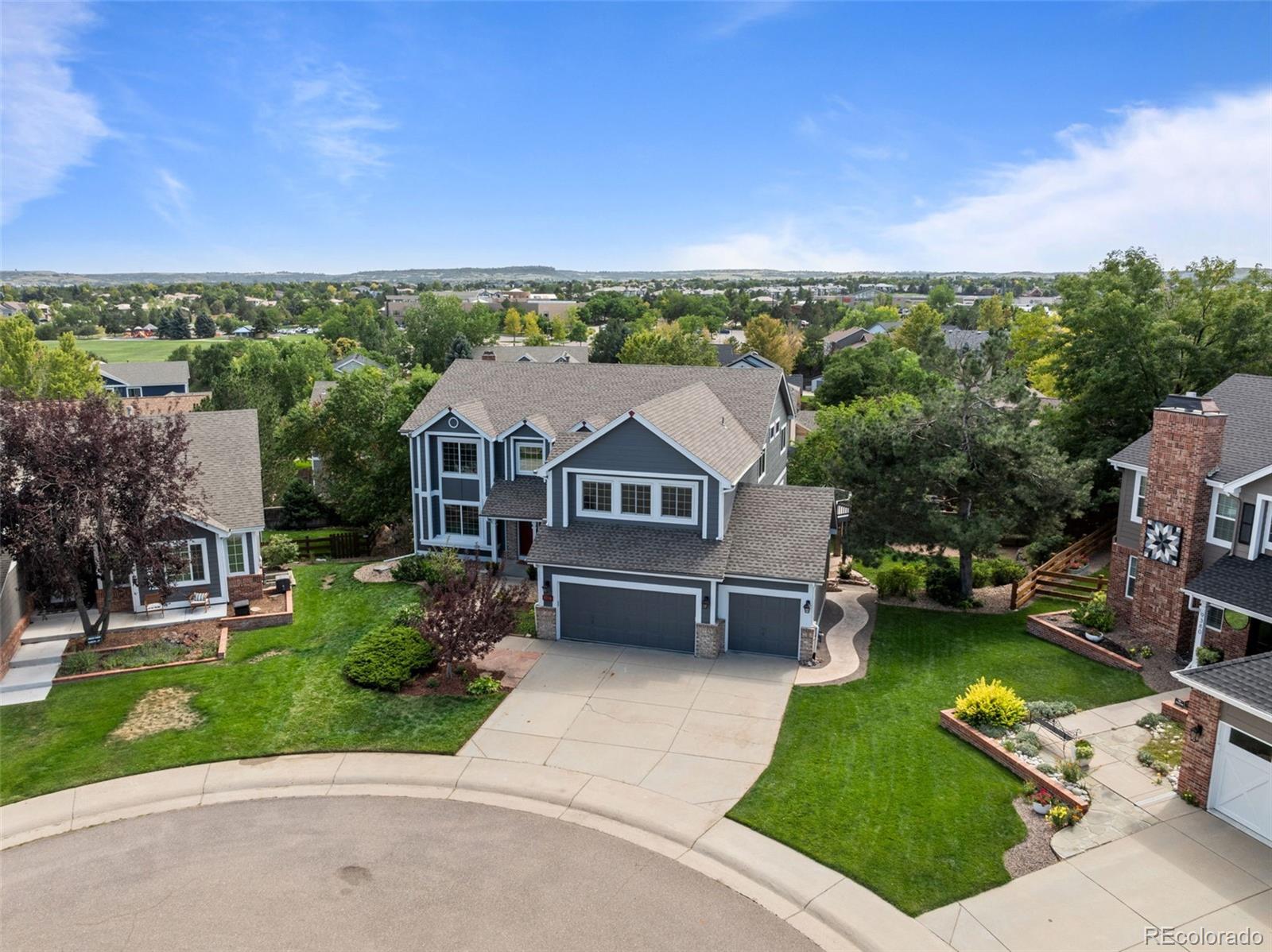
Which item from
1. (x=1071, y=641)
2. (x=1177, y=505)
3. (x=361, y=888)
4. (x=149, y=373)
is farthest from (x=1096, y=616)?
(x=149, y=373)

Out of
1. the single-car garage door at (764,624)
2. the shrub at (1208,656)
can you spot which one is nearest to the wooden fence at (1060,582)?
the shrub at (1208,656)

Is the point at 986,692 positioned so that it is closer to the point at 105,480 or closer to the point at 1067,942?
the point at 1067,942

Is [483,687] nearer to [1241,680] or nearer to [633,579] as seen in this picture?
[633,579]

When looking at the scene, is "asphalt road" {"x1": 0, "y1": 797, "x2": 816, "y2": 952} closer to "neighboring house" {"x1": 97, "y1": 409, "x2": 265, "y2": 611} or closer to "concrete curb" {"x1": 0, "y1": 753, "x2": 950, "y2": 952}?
"concrete curb" {"x1": 0, "y1": 753, "x2": 950, "y2": 952}

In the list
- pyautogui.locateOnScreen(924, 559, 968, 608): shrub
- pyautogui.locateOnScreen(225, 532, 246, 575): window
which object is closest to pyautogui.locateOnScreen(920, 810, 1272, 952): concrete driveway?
pyautogui.locateOnScreen(924, 559, 968, 608): shrub

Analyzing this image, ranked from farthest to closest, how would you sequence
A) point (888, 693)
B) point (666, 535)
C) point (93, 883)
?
1. point (666, 535)
2. point (888, 693)
3. point (93, 883)

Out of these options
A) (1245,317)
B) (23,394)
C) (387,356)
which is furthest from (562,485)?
(387,356)
